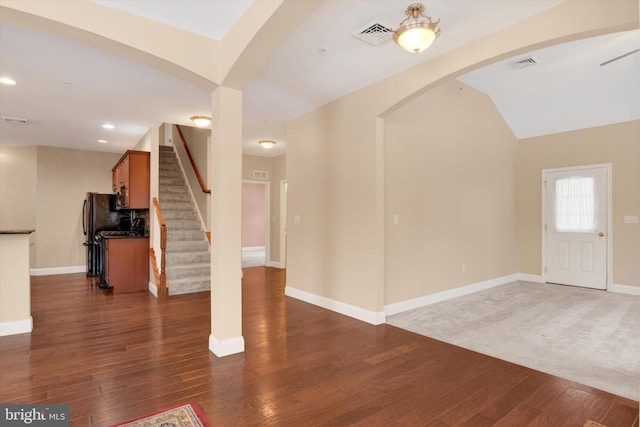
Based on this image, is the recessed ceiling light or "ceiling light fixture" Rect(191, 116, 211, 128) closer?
the recessed ceiling light

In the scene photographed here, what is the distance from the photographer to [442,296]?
5059 mm

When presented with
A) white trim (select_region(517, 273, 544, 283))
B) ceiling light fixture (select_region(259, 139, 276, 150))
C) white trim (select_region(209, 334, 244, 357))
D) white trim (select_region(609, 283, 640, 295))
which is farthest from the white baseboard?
white trim (select_region(609, 283, 640, 295))

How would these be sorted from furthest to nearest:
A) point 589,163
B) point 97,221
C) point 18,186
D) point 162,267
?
point 18,186 → point 97,221 → point 589,163 → point 162,267

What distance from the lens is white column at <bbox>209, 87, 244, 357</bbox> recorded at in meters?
3.11

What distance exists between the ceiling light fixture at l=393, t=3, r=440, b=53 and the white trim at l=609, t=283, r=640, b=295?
5.82 meters

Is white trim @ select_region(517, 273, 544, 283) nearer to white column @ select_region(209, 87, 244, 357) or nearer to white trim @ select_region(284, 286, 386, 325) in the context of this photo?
white trim @ select_region(284, 286, 386, 325)

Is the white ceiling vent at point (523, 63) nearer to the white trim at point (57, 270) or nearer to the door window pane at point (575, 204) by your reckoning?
the door window pane at point (575, 204)

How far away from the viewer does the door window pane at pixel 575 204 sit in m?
6.07

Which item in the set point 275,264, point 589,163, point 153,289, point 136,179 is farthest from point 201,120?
point 589,163

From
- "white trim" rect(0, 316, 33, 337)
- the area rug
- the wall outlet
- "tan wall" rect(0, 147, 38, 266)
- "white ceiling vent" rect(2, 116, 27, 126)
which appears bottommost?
the area rug

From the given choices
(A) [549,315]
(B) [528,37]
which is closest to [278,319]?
(A) [549,315]

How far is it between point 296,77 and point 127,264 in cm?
427

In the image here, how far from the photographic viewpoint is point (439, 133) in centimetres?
507

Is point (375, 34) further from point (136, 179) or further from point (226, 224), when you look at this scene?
point (136, 179)
